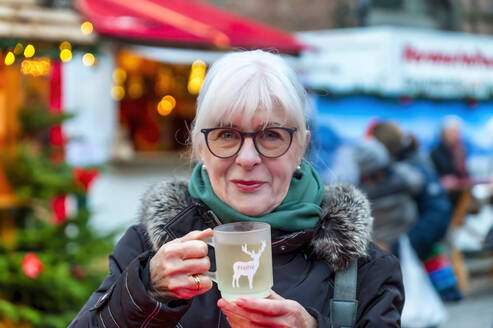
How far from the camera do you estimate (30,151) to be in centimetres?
440

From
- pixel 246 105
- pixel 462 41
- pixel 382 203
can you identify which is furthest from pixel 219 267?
pixel 462 41

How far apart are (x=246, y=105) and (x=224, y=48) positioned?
5.34m

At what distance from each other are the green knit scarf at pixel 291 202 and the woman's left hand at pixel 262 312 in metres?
0.27

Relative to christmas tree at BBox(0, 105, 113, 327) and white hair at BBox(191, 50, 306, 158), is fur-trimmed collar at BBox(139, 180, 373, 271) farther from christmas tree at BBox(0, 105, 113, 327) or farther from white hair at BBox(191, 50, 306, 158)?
christmas tree at BBox(0, 105, 113, 327)

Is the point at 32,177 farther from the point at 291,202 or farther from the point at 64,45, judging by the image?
the point at 291,202

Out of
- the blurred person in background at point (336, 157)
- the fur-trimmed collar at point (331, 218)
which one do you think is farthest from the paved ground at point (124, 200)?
the fur-trimmed collar at point (331, 218)

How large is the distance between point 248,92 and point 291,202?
0.34 m

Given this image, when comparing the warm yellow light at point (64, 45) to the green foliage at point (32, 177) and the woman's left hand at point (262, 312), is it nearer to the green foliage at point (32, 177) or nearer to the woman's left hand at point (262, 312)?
the green foliage at point (32, 177)

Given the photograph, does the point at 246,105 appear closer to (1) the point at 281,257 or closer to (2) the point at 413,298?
(1) the point at 281,257

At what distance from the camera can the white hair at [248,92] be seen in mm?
1569

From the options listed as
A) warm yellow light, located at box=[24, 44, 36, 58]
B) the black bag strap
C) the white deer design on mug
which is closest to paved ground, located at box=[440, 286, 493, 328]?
warm yellow light, located at box=[24, 44, 36, 58]

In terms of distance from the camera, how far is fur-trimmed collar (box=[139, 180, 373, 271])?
1.65 metres

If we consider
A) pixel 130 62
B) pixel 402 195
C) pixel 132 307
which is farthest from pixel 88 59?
pixel 130 62

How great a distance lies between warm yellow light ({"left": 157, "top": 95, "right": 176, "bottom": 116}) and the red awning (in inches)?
51.1
